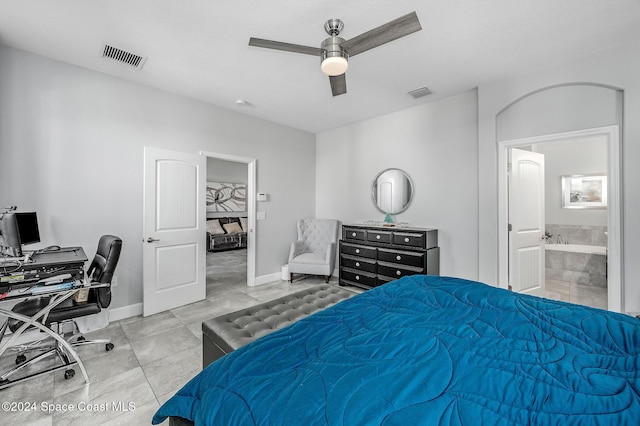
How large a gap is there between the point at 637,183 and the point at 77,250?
5.29m

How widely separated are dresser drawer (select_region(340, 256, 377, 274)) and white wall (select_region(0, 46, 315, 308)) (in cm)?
252

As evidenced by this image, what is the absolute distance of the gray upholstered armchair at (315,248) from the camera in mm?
4508

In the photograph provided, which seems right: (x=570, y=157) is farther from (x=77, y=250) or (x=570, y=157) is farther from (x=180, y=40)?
(x=77, y=250)

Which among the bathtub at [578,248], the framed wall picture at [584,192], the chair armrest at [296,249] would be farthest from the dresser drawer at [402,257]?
Result: the framed wall picture at [584,192]

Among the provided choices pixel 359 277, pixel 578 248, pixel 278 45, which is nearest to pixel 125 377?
pixel 278 45

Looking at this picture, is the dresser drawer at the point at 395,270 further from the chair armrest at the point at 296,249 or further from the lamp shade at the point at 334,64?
the lamp shade at the point at 334,64

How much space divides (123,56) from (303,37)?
71.8 inches

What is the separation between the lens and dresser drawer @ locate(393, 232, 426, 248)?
3.57 metres

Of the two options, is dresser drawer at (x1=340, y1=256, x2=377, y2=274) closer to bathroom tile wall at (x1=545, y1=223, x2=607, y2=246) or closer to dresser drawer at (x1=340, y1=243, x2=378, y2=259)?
dresser drawer at (x1=340, y1=243, x2=378, y2=259)

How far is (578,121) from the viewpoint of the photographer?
2791 millimetres

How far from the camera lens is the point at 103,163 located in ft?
10.0

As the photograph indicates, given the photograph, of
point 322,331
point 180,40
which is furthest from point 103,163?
point 322,331

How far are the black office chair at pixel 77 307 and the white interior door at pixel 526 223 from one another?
4188 mm

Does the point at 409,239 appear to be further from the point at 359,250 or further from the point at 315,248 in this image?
the point at 315,248
